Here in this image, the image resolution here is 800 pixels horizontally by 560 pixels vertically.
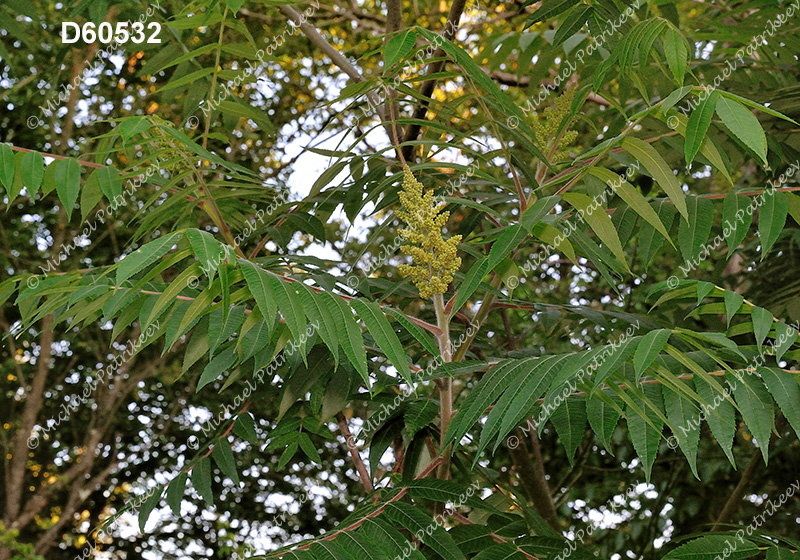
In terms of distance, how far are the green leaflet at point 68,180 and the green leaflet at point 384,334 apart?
88 cm

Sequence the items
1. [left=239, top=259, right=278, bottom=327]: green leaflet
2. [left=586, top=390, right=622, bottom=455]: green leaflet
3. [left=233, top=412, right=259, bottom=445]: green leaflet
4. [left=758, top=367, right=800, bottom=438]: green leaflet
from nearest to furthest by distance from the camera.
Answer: [left=239, top=259, right=278, bottom=327]: green leaflet < [left=758, top=367, right=800, bottom=438]: green leaflet < [left=586, top=390, right=622, bottom=455]: green leaflet < [left=233, top=412, right=259, bottom=445]: green leaflet

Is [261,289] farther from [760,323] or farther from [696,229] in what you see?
[696,229]

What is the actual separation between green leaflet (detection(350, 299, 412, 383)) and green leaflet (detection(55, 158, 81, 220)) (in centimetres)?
88

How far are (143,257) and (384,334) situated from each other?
0.45 m

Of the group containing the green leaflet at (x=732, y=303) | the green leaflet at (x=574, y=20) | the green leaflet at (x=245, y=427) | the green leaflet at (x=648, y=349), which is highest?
the green leaflet at (x=574, y=20)

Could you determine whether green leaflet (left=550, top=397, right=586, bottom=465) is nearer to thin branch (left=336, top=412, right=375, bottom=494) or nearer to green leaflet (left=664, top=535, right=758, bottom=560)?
green leaflet (left=664, top=535, right=758, bottom=560)

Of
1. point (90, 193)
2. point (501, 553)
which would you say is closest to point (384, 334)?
Result: point (501, 553)

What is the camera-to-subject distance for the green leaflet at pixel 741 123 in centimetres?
132

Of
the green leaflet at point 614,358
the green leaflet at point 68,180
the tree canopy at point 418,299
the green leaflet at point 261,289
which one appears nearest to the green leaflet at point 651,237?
the tree canopy at point 418,299

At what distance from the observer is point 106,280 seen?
186 cm

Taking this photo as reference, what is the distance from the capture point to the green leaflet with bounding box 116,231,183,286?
1.26 meters

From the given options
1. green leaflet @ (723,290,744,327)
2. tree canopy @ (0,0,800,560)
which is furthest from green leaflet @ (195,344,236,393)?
green leaflet @ (723,290,744,327)

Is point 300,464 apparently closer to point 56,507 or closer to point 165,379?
point 165,379

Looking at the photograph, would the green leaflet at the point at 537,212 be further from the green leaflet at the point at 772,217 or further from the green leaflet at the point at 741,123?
the green leaflet at the point at 772,217
